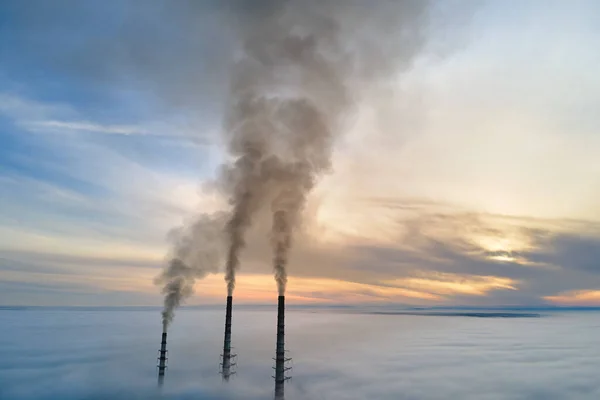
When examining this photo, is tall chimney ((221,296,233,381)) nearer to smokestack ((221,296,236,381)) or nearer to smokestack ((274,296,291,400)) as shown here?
smokestack ((221,296,236,381))

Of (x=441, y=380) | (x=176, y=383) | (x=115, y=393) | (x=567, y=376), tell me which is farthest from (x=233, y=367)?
(x=567, y=376)

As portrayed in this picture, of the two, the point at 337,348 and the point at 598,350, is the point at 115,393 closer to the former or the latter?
the point at 337,348

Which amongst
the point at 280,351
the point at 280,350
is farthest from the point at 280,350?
the point at 280,351

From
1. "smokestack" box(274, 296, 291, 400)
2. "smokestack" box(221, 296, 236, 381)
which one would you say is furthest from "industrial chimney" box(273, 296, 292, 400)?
"smokestack" box(221, 296, 236, 381)

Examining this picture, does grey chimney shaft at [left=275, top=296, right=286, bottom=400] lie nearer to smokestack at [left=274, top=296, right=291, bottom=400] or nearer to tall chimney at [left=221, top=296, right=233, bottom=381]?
smokestack at [left=274, top=296, right=291, bottom=400]

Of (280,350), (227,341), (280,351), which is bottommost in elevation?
(227,341)

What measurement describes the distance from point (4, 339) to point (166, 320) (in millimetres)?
144419

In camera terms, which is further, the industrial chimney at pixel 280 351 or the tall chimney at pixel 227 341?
the tall chimney at pixel 227 341

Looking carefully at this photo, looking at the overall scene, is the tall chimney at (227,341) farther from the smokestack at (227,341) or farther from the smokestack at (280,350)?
the smokestack at (280,350)

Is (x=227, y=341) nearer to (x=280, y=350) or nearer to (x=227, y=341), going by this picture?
(x=227, y=341)

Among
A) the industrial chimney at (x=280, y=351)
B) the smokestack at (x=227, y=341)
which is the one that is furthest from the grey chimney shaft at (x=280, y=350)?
the smokestack at (x=227, y=341)

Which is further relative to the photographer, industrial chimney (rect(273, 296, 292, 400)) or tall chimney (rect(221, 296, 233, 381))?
tall chimney (rect(221, 296, 233, 381))

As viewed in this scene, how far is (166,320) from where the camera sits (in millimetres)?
70125

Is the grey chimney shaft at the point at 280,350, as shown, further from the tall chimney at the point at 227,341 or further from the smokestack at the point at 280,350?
the tall chimney at the point at 227,341
